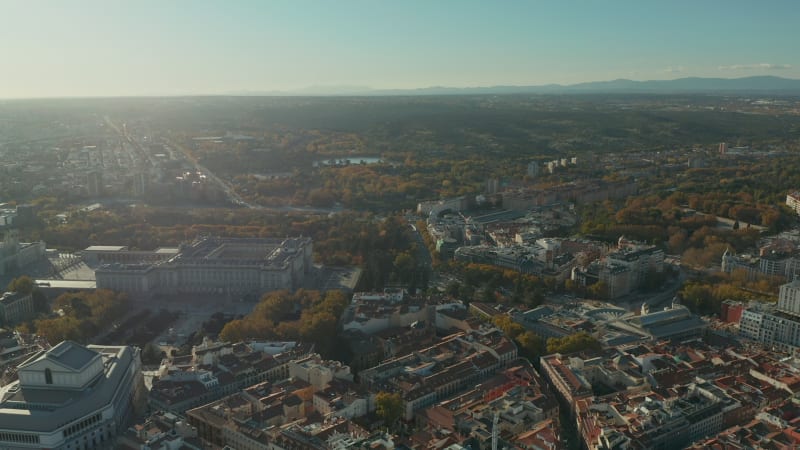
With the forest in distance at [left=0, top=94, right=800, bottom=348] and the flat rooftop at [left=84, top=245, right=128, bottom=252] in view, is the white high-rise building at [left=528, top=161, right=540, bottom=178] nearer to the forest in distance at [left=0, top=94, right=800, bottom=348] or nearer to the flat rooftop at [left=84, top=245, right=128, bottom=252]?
the forest in distance at [left=0, top=94, right=800, bottom=348]

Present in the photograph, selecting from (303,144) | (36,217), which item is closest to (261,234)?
(36,217)

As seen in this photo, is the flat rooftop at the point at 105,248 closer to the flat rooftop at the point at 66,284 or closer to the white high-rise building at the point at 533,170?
the flat rooftop at the point at 66,284

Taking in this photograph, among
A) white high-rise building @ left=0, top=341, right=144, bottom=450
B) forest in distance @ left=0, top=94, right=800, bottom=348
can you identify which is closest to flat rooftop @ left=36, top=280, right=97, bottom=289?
forest in distance @ left=0, top=94, right=800, bottom=348

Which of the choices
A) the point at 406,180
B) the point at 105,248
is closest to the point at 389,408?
the point at 105,248

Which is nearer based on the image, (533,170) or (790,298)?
(790,298)

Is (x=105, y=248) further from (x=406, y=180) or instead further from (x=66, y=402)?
(x=406, y=180)

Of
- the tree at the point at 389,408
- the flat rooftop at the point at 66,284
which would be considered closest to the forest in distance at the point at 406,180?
the flat rooftop at the point at 66,284

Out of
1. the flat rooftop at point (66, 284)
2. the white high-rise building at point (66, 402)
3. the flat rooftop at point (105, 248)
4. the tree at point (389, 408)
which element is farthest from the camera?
the flat rooftop at point (105, 248)

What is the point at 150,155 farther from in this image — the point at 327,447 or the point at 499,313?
the point at 327,447

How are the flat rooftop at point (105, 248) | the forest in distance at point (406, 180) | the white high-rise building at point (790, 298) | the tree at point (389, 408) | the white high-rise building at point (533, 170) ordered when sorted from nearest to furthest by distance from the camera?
the tree at point (389, 408)
the white high-rise building at point (790, 298)
the forest in distance at point (406, 180)
the flat rooftop at point (105, 248)
the white high-rise building at point (533, 170)
